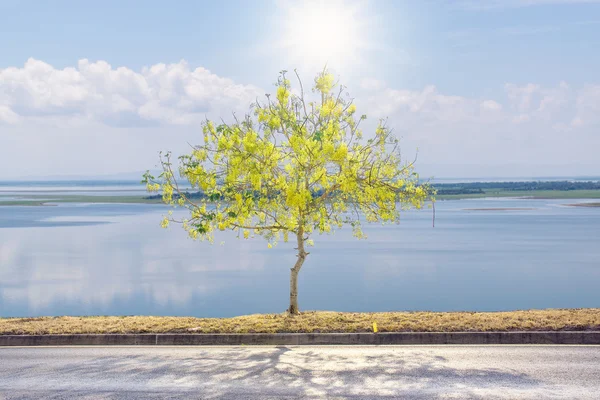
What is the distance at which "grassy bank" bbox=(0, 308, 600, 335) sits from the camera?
1287 cm

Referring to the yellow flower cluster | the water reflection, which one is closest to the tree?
the yellow flower cluster

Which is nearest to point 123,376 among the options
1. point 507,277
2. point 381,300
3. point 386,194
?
point 386,194

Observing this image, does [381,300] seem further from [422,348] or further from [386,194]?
[422,348]

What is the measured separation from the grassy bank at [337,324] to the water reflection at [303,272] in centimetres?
2113

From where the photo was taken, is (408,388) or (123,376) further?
(123,376)

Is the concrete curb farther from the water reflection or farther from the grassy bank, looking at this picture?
the water reflection

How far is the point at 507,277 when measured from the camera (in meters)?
46.9

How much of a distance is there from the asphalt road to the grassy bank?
2.50 feet

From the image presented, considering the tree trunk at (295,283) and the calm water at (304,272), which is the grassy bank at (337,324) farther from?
the calm water at (304,272)

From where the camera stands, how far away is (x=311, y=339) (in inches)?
500

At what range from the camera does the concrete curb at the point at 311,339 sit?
1226 centimetres

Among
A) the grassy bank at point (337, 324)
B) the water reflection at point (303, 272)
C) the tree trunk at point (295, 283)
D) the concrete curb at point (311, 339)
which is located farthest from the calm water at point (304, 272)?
the concrete curb at point (311, 339)

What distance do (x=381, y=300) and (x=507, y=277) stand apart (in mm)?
12508

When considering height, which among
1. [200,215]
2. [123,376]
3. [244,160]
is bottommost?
[123,376]
